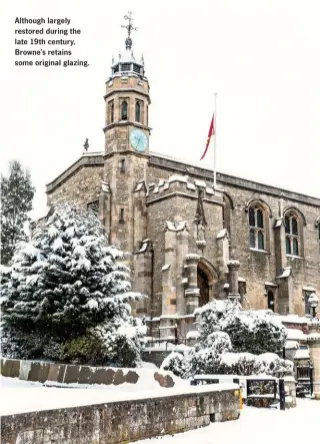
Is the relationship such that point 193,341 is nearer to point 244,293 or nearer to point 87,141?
point 244,293

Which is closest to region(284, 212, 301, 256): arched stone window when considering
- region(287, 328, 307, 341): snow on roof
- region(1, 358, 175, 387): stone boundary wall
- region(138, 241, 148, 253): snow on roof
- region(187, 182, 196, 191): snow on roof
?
region(187, 182, 196, 191): snow on roof

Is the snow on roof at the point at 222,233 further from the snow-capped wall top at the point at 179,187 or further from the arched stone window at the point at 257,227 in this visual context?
the arched stone window at the point at 257,227

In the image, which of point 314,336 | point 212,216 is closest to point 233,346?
point 314,336

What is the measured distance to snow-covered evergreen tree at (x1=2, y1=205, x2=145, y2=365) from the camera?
18.4m

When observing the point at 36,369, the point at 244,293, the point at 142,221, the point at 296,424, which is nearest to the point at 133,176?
the point at 142,221

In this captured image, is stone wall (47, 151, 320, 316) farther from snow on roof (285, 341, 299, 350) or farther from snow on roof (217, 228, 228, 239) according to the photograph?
snow on roof (285, 341, 299, 350)

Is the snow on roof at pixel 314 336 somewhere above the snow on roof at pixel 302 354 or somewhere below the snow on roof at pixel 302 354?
above

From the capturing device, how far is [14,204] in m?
34.4

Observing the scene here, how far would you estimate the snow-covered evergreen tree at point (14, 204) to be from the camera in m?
32.9

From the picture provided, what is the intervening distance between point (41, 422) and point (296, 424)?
18.5ft

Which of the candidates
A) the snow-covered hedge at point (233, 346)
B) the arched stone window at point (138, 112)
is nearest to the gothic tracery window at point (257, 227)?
the arched stone window at point (138, 112)

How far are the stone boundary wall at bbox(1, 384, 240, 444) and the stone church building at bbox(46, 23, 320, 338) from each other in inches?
562

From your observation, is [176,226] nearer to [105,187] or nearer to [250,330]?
[105,187]

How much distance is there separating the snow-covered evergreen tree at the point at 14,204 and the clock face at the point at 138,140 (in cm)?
843
